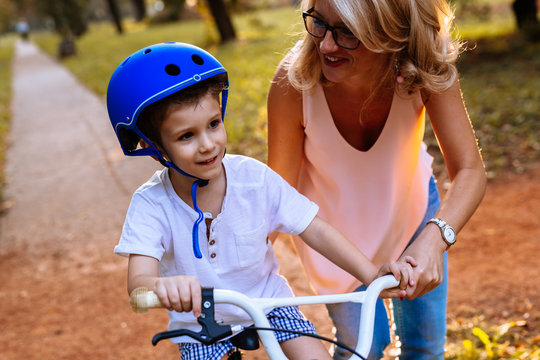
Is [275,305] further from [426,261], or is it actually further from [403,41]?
[403,41]

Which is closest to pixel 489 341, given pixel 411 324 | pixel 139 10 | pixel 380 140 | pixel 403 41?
pixel 411 324

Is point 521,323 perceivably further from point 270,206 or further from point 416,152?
point 270,206

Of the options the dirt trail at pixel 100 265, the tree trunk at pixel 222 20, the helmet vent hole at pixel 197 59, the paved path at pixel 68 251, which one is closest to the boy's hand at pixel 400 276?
the helmet vent hole at pixel 197 59

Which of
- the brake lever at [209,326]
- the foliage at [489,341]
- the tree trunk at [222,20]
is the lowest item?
the tree trunk at [222,20]

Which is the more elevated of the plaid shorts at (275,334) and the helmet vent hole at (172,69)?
the helmet vent hole at (172,69)

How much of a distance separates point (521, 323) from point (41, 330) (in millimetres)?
3283

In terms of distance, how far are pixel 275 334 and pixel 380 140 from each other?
37.3 inches

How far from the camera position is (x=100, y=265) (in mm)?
5219

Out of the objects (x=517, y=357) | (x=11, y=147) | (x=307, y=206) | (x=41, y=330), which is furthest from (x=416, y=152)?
(x=11, y=147)

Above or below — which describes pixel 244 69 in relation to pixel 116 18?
above

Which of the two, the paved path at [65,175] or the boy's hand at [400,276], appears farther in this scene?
the paved path at [65,175]

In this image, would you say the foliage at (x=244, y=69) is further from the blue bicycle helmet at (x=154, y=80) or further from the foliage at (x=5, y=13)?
the foliage at (x=5, y=13)

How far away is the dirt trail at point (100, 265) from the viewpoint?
4074 millimetres

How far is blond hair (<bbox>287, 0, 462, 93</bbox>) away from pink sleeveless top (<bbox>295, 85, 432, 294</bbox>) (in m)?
0.12
